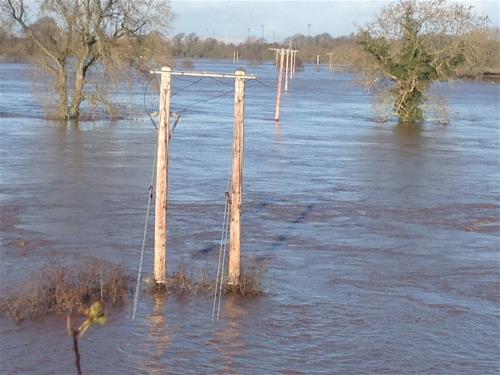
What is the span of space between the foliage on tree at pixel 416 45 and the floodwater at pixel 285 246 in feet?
26.1

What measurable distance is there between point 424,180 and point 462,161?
468 centimetres

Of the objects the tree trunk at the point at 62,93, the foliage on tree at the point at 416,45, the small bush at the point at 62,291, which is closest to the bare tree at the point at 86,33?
the tree trunk at the point at 62,93

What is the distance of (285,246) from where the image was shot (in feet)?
50.3

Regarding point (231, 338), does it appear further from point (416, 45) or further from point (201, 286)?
point (416, 45)

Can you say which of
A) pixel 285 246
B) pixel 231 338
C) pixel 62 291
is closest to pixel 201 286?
pixel 231 338

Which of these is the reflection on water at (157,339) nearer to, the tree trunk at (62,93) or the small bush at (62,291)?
the small bush at (62,291)

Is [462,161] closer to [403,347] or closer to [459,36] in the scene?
[459,36]

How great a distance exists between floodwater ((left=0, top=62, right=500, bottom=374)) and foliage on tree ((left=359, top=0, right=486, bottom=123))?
313 inches

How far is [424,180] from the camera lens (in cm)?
2366

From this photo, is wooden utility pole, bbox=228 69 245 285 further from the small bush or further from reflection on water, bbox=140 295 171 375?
the small bush

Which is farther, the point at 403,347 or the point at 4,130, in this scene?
the point at 4,130

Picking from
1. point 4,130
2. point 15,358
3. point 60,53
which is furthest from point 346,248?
point 60,53

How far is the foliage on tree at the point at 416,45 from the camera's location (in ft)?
130

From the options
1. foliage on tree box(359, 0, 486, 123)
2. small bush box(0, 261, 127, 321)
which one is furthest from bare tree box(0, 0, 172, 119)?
small bush box(0, 261, 127, 321)
